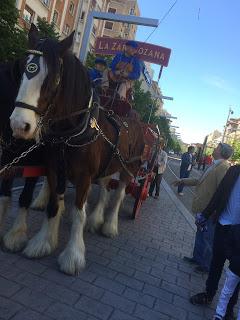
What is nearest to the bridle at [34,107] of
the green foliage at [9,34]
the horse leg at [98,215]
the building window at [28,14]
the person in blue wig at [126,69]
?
the person in blue wig at [126,69]

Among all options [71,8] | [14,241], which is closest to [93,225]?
[14,241]

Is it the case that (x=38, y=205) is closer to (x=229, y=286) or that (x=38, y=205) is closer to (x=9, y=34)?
(x=229, y=286)

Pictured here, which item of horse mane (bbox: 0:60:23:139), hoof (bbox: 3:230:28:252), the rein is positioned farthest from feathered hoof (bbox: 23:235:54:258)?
horse mane (bbox: 0:60:23:139)

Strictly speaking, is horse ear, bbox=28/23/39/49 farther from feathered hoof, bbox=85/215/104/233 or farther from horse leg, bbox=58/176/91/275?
feathered hoof, bbox=85/215/104/233

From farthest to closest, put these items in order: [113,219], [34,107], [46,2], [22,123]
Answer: [46,2]
[113,219]
[34,107]
[22,123]

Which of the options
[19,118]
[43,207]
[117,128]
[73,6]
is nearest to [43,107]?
[19,118]

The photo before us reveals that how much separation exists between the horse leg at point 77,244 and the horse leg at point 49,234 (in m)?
0.27

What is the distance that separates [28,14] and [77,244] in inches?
1117

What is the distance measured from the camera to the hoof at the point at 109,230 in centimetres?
646

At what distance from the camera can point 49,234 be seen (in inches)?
197

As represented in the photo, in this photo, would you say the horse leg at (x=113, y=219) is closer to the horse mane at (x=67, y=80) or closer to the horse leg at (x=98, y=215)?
the horse leg at (x=98, y=215)

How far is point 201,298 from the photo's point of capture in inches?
183

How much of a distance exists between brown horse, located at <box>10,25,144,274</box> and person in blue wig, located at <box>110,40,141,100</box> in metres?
0.86

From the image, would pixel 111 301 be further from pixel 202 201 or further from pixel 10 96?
pixel 10 96
